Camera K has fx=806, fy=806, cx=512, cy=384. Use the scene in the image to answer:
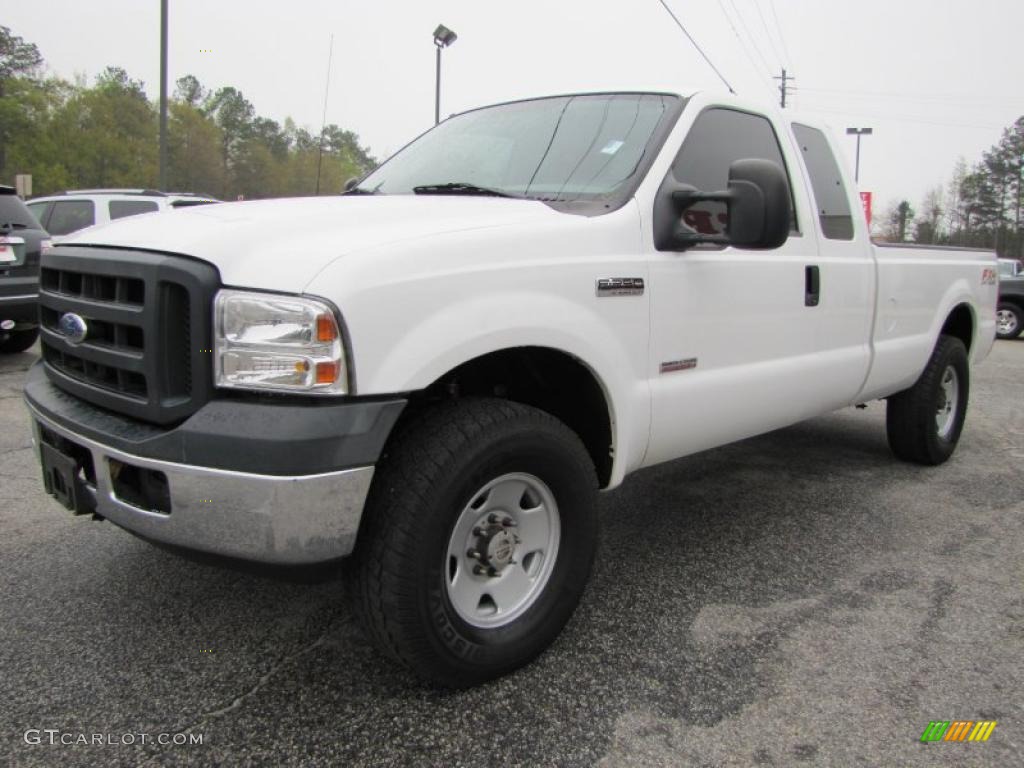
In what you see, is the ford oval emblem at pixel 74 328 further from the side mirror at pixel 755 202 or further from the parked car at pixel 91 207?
the parked car at pixel 91 207

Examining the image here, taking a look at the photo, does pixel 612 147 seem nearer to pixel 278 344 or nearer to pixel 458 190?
pixel 458 190

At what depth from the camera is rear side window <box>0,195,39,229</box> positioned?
24.2 feet

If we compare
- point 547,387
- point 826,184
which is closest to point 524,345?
point 547,387

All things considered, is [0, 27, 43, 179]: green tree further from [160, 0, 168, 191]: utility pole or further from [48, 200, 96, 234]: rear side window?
[48, 200, 96, 234]: rear side window

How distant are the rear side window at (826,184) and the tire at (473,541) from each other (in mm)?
2114

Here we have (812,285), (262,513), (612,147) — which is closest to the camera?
(262,513)

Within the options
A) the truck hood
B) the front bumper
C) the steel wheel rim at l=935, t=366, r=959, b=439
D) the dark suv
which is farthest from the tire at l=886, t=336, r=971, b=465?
the dark suv

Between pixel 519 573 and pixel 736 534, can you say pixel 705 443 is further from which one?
pixel 519 573

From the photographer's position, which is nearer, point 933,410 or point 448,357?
point 448,357

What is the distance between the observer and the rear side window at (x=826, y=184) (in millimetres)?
3885

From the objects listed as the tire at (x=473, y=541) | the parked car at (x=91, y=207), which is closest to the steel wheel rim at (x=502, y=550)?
the tire at (x=473, y=541)

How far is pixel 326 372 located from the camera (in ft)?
6.42

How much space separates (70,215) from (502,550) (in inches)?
413

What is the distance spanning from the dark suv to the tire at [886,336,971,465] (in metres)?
6.90
